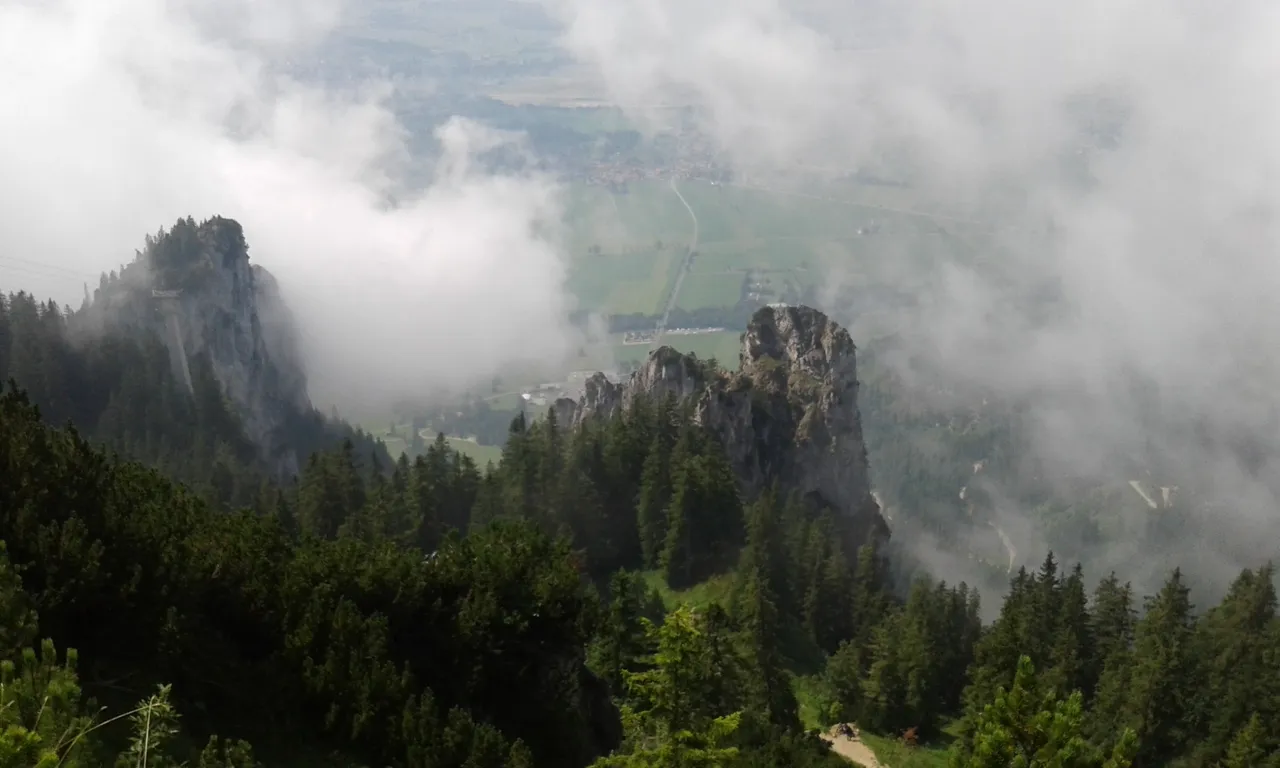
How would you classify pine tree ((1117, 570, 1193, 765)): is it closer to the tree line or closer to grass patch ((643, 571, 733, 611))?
the tree line

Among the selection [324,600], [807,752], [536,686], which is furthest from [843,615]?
[324,600]

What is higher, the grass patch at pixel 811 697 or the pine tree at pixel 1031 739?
the pine tree at pixel 1031 739

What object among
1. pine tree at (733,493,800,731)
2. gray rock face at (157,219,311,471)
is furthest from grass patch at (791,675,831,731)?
gray rock face at (157,219,311,471)

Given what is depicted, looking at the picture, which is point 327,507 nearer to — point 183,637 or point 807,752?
point 807,752

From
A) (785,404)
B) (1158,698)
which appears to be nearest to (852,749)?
(1158,698)

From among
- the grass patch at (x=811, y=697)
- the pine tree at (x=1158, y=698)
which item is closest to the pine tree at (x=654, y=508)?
the grass patch at (x=811, y=697)

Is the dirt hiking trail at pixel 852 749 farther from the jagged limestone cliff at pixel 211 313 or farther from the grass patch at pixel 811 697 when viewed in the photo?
the jagged limestone cliff at pixel 211 313

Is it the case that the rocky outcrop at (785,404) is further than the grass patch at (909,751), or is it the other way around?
the rocky outcrop at (785,404)

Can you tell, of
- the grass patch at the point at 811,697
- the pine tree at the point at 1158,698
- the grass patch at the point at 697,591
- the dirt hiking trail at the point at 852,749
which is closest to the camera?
the pine tree at the point at 1158,698

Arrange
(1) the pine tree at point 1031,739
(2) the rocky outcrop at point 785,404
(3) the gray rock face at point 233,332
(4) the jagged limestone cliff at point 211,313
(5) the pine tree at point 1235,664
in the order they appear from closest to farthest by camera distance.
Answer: (1) the pine tree at point 1031,739 → (5) the pine tree at point 1235,664 → (2) the rocky outcrop at point 785,404 → (4) the jagged limestone cliff at point 211,313 → (3) the gray rock face at point 233,332
